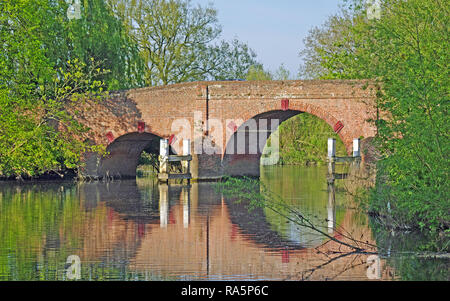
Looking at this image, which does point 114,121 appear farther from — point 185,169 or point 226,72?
point 226,72

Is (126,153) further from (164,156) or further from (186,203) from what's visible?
(186,203)

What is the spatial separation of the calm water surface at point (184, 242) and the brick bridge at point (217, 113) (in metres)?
8.54

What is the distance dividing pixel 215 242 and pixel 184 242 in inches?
18.9

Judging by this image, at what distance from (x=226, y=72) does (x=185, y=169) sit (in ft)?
49.5

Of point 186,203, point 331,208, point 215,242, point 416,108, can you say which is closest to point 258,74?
point 186,203

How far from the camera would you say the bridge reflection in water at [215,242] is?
1005cm

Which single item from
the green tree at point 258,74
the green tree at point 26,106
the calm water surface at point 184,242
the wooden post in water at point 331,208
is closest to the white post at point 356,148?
the wooden post in water at point 331,208

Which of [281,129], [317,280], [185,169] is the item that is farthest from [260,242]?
[281,129]

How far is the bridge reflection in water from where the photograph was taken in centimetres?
1005

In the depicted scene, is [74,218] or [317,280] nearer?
[317,280]

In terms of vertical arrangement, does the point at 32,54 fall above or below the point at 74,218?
above

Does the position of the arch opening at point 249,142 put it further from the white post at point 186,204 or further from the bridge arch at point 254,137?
the white post at point 186,204

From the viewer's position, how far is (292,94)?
30.2m

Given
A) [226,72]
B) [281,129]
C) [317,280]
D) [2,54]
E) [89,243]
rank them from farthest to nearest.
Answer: [281,129]
[226,72]
[2,54]
[89,243]
[317,280]
